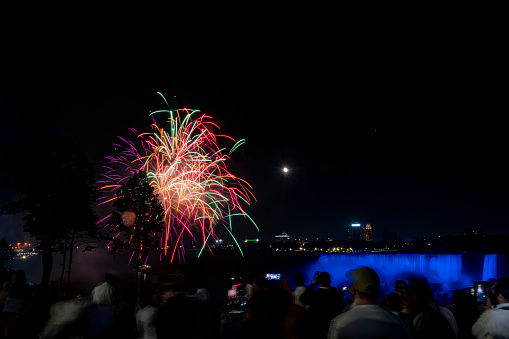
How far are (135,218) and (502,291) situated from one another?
21327 mm

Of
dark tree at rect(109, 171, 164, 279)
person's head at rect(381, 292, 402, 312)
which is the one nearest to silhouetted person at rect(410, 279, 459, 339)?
person's head at rect(381, 292, 402, 312)

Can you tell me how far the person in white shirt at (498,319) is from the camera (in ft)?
15.0

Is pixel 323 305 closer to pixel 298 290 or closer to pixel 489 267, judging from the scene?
pixel 298 290

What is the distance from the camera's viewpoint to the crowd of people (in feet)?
11.9

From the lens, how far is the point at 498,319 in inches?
181

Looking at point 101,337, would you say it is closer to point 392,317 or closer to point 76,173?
point 392,317

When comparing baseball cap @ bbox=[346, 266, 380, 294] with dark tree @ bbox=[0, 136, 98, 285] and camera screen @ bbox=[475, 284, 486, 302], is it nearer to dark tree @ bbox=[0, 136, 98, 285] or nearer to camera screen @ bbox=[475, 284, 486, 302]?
camera screen @ bbox=[475, 284, 486, 302]

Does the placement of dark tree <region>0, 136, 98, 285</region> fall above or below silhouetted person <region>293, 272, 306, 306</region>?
above

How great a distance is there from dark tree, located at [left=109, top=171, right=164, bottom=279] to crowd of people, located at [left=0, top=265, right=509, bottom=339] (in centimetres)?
1627

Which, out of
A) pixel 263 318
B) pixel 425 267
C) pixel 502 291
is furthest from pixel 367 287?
pixel 425 267

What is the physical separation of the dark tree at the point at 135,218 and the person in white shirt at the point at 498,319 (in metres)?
20.8

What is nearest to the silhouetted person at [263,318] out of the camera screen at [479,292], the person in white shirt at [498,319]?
the person in white shirt at [498,319]

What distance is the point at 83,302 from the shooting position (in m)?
5.11

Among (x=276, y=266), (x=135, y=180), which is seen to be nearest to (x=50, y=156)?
(x=135, y=180)
